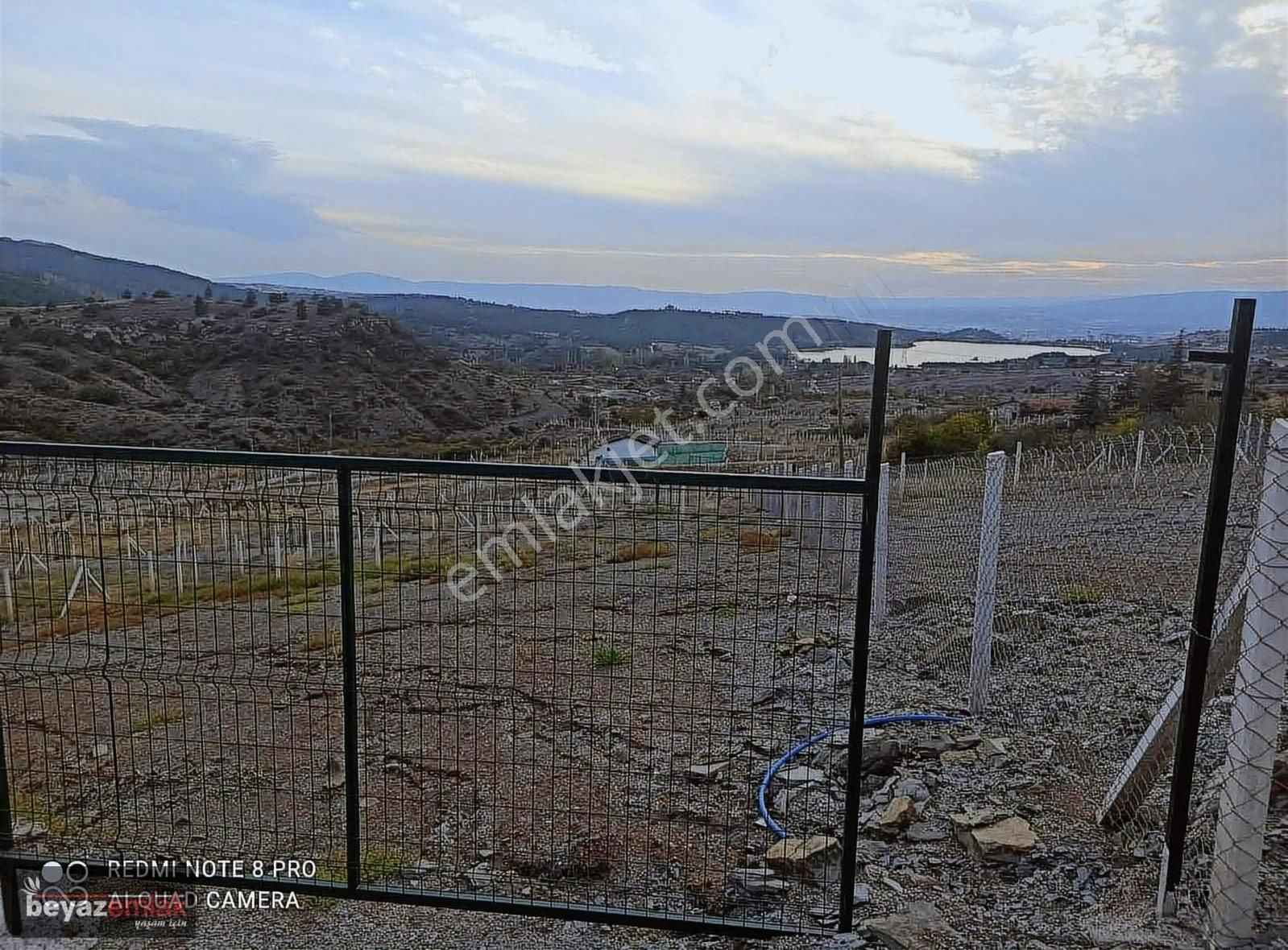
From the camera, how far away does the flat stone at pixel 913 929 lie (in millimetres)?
2623

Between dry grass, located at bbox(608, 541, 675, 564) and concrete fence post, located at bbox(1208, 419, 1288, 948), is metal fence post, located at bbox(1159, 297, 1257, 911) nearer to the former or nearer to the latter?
concrete fence post, located at bbox(1208, 419, 1288, 948)

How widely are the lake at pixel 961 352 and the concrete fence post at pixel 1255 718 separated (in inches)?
80.1

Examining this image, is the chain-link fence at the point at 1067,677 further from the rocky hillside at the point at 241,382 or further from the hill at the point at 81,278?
the hill at the point at 81,278

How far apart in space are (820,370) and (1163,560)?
9.58 ft

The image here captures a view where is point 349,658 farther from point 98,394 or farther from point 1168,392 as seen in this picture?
point 98,394

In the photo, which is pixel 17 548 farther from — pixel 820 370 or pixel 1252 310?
pixel 820 370

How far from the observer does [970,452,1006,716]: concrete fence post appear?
4.58 metres

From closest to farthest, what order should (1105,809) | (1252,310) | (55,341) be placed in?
(1252,310)
(1105,809)
(55,341)

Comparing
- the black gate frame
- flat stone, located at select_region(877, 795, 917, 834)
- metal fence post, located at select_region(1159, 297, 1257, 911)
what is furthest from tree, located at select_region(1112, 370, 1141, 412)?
the black gate frame

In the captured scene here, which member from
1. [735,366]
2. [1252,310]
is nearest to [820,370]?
[735,366]

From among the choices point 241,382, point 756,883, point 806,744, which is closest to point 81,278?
Answer: point 241,382

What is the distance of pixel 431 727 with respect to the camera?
4.83 m

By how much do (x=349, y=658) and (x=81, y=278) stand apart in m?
17.7

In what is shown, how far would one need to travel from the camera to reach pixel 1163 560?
6691 mm
